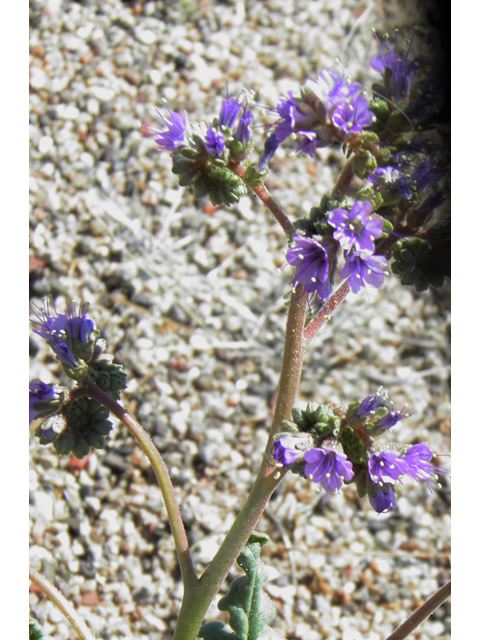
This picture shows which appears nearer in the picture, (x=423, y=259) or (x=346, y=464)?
(x=346, y=464)

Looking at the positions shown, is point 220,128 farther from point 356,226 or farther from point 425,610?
point 425,610

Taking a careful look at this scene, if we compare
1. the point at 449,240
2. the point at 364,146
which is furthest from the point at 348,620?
the point at 364,146

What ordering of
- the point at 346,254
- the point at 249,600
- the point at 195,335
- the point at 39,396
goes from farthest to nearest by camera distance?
the point at 195,335 → the point at 249,600 → the point at 39,396 → the point at 346,254

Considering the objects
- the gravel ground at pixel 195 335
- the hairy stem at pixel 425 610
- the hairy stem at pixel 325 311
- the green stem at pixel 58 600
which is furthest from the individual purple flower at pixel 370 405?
the gravel ground at pixel 195 335

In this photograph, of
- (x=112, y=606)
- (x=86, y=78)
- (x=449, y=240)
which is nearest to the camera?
(x=449, y=240)

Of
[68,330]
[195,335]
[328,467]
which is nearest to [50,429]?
[68,330]

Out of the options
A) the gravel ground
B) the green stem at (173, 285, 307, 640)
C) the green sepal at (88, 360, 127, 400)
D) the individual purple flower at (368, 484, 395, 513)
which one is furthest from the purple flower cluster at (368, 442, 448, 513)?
the gravel ground

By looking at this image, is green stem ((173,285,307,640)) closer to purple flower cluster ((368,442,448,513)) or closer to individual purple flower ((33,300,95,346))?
purple flower cluster ((368,442,448,513))

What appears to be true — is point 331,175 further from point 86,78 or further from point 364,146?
point 364,146
